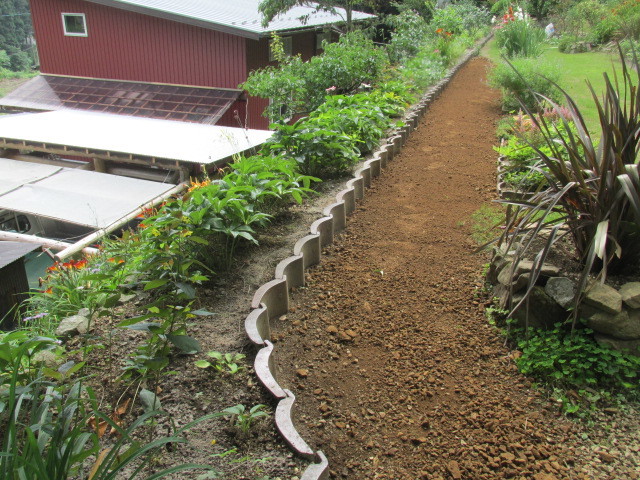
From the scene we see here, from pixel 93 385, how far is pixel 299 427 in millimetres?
892

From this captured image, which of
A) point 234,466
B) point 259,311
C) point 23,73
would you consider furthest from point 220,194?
point 23,73

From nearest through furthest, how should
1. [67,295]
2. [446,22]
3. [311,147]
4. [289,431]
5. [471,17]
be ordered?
[289,431]
[67,295]
[311,147]
[446,22]
[471,17]

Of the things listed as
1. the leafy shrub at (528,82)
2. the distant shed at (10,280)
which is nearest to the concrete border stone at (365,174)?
the distant shed at (10,280)

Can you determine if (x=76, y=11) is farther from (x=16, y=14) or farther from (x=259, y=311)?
(x=16, y=14)

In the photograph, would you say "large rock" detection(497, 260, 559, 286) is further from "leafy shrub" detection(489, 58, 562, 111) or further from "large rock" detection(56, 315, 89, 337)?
"leafy shrub" detection(489, 58, 562, 111)

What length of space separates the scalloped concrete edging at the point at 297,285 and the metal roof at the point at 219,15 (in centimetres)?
819

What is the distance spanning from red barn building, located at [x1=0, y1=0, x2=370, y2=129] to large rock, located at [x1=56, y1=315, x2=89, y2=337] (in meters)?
9.90

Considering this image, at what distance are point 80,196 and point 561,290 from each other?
7.87 metres

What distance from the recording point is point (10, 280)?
16.4 ft

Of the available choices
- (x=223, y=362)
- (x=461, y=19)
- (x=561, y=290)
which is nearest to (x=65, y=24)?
(x=461, y=19)

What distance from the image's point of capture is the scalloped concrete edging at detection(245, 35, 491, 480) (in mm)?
1859

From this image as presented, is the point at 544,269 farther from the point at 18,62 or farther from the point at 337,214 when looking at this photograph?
the point at 18,62

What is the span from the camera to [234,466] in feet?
5.79

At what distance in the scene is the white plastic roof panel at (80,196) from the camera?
25.5 ft
